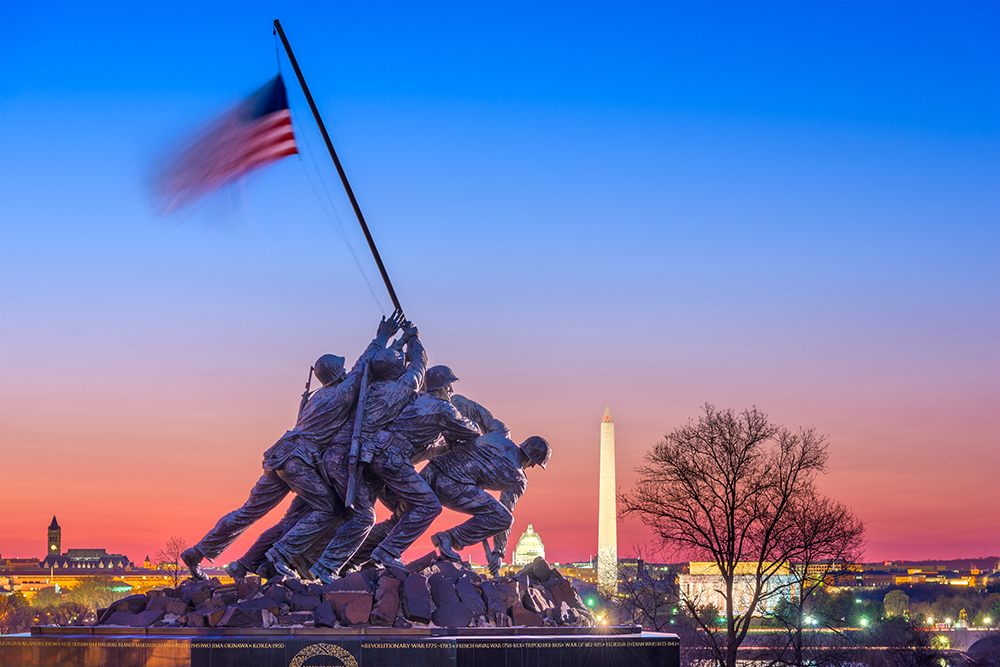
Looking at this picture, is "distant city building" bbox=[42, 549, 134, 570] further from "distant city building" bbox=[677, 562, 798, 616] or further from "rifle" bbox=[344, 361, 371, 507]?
"rifle" bbox=[344, 361, 371, 507]

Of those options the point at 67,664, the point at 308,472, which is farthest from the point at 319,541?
the point at 67,664

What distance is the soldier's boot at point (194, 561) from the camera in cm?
1669

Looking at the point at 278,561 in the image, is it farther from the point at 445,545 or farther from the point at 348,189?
the point at 348,189

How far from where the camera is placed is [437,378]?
17.5m

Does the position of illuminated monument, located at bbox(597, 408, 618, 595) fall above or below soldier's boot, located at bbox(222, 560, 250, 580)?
above

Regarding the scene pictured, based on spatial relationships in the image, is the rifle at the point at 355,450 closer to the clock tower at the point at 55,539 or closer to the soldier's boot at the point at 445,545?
the soldier's boot at the point at 445,545

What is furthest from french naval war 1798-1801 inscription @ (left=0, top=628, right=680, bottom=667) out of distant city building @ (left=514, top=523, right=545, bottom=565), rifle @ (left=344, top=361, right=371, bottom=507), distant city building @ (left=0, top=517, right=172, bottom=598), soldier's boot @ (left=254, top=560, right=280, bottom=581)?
distant city building @ (left=0, top=517, right=172, bottom=598)

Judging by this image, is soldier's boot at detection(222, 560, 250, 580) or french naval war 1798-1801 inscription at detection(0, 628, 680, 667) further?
soldier's boot at detection(222, 560, 250, 580)

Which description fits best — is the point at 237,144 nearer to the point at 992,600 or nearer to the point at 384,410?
the point at 384,410

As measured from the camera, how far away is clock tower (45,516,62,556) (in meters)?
126

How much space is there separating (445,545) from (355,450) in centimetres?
184

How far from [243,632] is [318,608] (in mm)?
918

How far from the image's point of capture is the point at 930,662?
35.3 m

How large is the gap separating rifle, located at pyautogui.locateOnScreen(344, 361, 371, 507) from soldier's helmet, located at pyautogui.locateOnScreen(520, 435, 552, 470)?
2.36 metres
